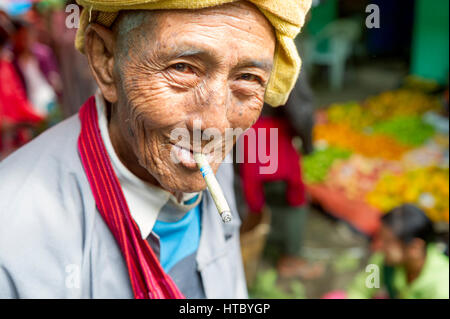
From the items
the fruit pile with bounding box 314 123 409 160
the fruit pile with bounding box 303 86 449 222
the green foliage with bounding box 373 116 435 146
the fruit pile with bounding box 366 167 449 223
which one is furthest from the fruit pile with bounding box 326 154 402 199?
the green foliage with bounding box 373 116 435 146

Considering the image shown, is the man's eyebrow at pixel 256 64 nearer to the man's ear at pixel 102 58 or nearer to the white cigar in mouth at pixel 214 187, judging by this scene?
the white cigar in mouth at pixel 214 187

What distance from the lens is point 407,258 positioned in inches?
123

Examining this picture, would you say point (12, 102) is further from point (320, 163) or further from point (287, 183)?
point (320, 163)

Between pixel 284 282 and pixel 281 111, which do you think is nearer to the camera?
pixel 281 111

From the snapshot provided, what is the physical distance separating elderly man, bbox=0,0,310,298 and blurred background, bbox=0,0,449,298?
102cm

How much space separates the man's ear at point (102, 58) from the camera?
1.23m

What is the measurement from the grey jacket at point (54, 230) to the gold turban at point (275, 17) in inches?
13.8

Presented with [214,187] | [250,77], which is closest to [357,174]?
[250,77]

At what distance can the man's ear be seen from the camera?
1229 mm

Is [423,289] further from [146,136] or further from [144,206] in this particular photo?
[146,136]

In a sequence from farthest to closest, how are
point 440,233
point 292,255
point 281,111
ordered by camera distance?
point 292,255 → point 281,111 → point 440,233
